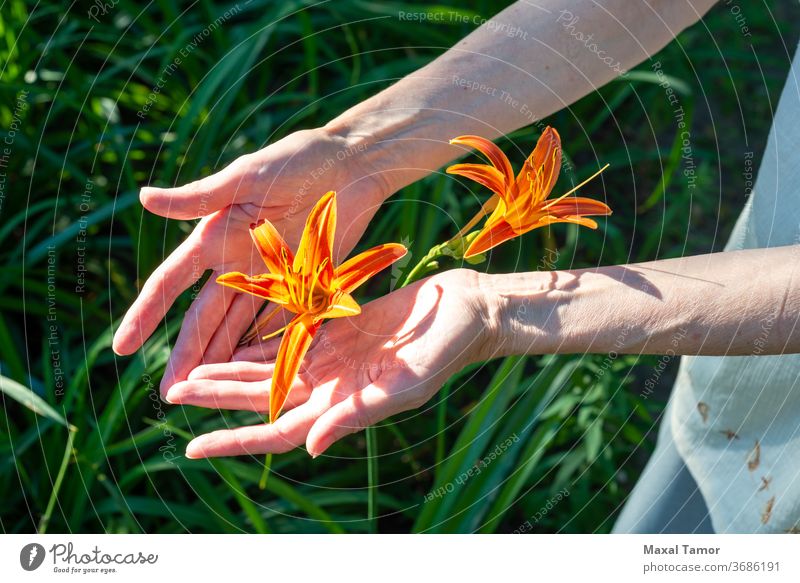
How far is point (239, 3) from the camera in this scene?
1.98 meters

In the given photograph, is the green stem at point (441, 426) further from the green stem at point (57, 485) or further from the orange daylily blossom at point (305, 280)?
the green stem at point (57, 485)

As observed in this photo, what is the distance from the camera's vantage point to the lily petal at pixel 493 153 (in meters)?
0.95

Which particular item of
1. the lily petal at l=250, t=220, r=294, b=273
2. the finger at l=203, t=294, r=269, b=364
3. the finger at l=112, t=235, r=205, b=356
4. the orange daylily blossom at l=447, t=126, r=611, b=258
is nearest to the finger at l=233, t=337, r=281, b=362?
the finger at l=203, t=294, r=269, b=364

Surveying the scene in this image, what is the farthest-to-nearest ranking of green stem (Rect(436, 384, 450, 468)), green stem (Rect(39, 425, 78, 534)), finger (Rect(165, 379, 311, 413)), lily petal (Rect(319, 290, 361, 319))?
1. green stem (Rect(436, 384, 450, 468))
2. green stem (Rect(39, 425, 78, 534))
3. finger (Rect(165, 379, 311, 413))
4. lily petal (Rect(319, 290, 361, 319))

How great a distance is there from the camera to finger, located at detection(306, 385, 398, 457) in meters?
0.93

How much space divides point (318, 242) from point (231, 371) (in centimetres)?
27

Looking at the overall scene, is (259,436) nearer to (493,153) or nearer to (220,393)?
(220,393)

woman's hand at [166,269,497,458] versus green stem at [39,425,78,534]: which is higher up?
woman's hand at [166,269,497,458]

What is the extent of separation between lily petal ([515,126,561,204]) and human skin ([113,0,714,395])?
0.16 metres

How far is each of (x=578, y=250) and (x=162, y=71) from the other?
107 cm
